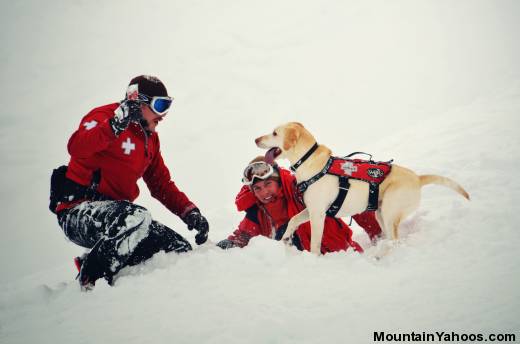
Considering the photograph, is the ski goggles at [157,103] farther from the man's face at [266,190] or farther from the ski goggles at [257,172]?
the man's face at [266,190]

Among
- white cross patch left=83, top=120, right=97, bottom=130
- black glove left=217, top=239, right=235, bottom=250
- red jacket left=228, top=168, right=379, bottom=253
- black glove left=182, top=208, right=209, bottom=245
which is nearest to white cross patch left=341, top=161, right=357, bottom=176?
red jacket left=228, top=168, right=379, bottom=253

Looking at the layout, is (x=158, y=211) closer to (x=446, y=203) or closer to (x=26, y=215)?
(x=26, y=215)

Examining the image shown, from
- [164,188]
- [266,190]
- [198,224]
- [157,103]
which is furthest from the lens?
[266,190]

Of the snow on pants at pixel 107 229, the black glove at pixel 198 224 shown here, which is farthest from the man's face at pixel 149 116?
the black glove at pixel 198 224

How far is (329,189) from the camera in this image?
125 inches

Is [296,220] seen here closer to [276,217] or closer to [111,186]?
[276,217]

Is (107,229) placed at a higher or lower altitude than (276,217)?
lower

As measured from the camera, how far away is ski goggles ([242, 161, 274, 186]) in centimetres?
384

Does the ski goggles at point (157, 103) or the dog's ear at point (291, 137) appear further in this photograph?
→ the dog's ear at point (291, 137)

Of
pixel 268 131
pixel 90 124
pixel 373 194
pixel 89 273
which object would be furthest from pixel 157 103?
pixel 268 131

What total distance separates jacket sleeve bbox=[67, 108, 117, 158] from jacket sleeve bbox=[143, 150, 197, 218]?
2.98 feet

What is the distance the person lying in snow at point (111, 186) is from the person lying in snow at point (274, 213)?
3.31 ft

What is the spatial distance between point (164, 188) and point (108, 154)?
88 centimetres

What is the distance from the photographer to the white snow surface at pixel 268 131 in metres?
1.74
